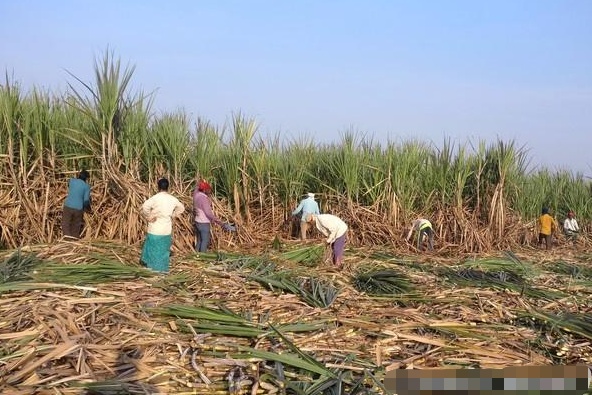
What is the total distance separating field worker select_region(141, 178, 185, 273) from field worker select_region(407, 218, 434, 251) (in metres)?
5.16

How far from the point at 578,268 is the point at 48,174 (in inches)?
291

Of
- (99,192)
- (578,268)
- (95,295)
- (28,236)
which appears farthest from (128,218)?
(578,268)

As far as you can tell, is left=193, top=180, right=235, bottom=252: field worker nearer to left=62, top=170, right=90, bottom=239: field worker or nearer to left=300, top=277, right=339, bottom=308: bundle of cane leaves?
left=62, top=170, right=90, bottom=239: field worker

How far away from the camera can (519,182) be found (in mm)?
12914

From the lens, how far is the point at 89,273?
17.1ft

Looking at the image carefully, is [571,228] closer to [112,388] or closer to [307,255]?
[307,255]

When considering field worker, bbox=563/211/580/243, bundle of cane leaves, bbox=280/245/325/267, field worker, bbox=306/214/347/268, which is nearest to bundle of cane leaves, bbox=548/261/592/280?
field worker, bbox=306/214/347/268

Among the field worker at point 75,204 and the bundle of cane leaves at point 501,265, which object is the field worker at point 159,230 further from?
the bundle of cane leaves at point 501,265

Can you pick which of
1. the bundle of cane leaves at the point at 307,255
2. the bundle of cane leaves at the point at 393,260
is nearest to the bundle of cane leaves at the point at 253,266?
the bundle of cane leaves at the point at 307,255

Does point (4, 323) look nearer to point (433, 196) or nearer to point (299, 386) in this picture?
point (299, 386)

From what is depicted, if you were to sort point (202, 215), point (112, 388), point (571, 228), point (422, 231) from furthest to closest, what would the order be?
A: 1. point (571, 228)
2. point (422, 231)
3. point (202, 215)
4. point (112, 388)

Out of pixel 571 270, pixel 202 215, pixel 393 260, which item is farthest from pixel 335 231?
pixel 571 270

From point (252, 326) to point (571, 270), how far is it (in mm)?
5444

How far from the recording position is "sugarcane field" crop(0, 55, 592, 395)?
11.7ft
